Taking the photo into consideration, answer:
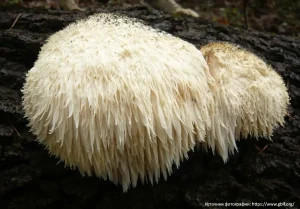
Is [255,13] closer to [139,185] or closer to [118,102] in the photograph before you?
[139,185]

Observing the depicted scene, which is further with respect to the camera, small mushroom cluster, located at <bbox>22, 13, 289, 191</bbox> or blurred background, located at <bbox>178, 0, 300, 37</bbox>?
blurred background, located at <bbox>178, 0, 300, 37</bbox>

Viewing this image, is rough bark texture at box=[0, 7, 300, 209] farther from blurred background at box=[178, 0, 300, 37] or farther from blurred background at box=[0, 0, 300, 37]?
blurred background at box=[178, 0, 300, 37]

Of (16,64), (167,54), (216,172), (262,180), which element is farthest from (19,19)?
(262,180)

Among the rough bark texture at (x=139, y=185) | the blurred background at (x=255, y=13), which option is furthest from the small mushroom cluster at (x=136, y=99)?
the blurred background at (x=255, y=13)

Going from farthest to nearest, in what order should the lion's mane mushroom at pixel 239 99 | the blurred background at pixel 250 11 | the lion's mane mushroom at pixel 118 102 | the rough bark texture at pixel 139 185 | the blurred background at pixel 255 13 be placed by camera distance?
the blurred background at pixel 255 13 < the blurred background at pixel 250 11 < the rough bark texture at pixel 139 185 < the lion's mane mushroom at pixel 239 99 < the lion's mane mushroom at pixel 118 102

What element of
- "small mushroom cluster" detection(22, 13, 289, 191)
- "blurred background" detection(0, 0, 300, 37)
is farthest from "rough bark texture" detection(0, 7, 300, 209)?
"blurred background" detection(0, 0, 300, 37)

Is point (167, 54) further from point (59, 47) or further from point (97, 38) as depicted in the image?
point (59, 47)

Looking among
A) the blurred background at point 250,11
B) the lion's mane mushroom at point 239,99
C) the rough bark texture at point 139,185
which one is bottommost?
the rough bark texture at point 139,185

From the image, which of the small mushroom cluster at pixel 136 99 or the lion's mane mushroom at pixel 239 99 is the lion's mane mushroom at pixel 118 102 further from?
the lion's mane mushroom at pixel 239 99
